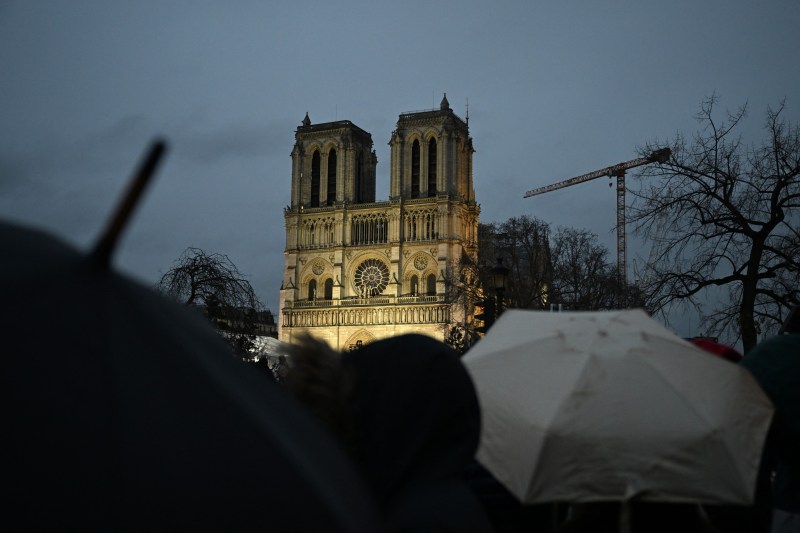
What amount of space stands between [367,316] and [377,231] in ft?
21.0

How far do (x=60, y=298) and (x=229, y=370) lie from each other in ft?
1.02

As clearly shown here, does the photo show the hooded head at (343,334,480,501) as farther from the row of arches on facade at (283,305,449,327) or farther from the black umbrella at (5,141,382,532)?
the row of arches on facade at (283,305,449,327)

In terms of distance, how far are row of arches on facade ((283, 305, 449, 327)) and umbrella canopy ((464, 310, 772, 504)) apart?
164 feet

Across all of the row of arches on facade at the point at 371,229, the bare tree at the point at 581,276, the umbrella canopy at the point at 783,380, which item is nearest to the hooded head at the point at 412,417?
the umbrella canopy at the point at 783,380

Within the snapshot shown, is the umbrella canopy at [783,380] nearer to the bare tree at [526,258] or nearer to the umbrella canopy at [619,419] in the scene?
the umbrella canopy at [619,419]

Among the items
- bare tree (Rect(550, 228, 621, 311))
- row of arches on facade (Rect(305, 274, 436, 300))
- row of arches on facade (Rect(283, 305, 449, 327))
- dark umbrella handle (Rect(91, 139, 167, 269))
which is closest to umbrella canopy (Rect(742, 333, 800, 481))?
dark umbrella handle (Rect(91, 139, 167, 269))

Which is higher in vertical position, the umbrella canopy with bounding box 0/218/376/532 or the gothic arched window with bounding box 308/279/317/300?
the gothic arched window with bounding box 308/279/317/300

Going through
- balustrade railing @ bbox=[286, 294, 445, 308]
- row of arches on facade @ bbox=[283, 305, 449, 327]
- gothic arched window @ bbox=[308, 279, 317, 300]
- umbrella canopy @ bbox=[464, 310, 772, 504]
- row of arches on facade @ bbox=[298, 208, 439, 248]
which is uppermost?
row of arches on facade @ bbox=[298, 208, 439, 248]

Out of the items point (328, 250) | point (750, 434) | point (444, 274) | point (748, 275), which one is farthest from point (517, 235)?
point (750, 434)

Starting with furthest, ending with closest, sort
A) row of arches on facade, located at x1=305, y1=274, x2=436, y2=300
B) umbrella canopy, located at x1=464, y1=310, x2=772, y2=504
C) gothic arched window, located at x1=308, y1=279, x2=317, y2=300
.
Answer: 1. gothic arched window, located at x1=308, y1=279, x2=317, y2=300
2. row of arches on facade, located at x1=305, y1=274, x2=436, y2=300
3. umbrella canopy, located at x1=464, y1=310, x2=772, y2=504

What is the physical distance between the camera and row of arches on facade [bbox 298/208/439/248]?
57.3 meters

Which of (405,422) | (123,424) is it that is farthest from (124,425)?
(405,422)

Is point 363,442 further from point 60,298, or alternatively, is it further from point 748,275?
point 748,275

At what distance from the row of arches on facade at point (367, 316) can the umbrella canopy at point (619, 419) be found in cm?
4991
